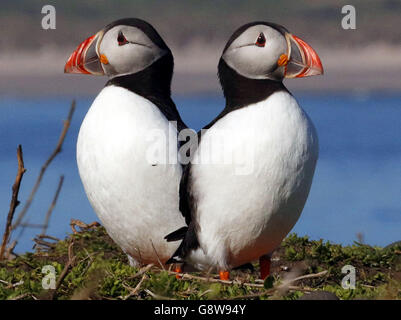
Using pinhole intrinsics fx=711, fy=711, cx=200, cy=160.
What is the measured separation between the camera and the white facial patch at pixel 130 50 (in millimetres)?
4797

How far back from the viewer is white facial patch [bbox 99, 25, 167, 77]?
189 inches

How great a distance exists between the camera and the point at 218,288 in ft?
12.9

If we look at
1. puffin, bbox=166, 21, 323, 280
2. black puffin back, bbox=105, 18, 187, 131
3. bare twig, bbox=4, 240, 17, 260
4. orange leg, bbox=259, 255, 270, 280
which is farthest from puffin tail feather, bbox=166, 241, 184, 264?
bare twig, bbox=4, 240, 17, 260

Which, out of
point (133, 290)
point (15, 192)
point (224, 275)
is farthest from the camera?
point (15, 192)

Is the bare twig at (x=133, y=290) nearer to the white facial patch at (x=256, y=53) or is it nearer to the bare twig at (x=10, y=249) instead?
the white facial patch at (x=256, y=53)

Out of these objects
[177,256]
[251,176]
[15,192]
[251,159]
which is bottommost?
[177,256]

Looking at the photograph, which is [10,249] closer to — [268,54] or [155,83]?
[155,83]

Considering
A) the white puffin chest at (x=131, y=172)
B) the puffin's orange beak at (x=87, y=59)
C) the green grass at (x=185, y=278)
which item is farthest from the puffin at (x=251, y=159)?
the puffin's orange beak at (x=87, y=59)

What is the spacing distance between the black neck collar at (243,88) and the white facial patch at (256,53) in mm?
37

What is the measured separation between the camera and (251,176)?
4.30 meters

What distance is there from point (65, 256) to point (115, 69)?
212cm

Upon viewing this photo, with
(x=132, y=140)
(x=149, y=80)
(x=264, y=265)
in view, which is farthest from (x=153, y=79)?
(x=264, y=265)

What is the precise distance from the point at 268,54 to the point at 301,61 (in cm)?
23

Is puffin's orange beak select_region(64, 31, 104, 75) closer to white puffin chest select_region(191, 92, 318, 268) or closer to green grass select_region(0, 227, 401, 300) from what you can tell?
white puffin chest select_region(191, 92, 318, 268)
